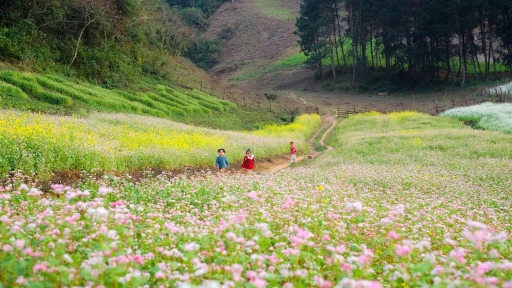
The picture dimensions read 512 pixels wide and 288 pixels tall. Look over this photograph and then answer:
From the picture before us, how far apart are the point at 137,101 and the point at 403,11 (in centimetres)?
4380

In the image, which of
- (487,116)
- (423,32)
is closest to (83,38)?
(487,116)

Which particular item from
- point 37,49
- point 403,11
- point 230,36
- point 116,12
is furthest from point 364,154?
point 230,36

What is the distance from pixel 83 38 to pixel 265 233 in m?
39.5

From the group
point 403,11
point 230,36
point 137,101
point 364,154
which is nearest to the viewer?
point 364,154

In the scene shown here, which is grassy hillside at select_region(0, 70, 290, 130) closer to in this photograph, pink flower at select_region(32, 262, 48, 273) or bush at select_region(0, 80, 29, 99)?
bush at select_region(0, 80, 29, 99)

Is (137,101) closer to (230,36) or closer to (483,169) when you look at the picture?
(483,169)

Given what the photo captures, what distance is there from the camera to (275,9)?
136625 mm

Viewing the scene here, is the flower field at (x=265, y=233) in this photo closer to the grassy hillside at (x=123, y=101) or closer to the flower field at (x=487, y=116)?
the flower field at (x=487, y=116)

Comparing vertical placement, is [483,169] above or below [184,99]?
below

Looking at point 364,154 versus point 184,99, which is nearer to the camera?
point 364,154

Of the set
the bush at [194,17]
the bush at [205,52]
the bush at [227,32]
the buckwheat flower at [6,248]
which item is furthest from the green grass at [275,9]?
the buckwheat flower at [6,248]

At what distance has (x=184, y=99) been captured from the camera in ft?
138

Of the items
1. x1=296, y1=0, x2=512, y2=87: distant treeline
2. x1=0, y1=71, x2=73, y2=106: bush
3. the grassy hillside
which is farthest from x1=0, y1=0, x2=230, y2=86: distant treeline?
x1=296, y1=0, x2=512, y2=87: distant treeline

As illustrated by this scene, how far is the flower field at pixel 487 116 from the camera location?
3056 centimetres
